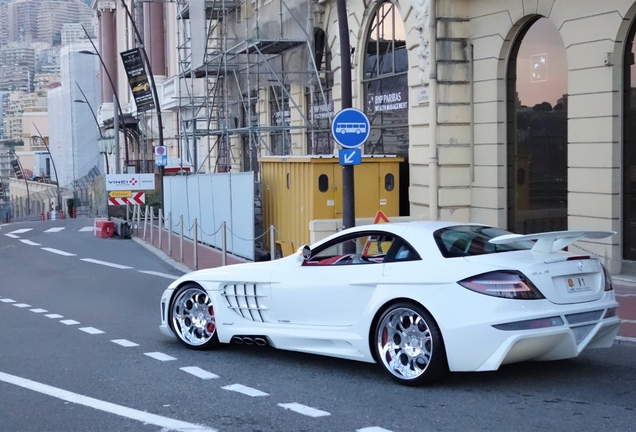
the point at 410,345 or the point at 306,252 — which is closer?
the point at 410,345

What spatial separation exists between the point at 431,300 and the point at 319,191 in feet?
33.4

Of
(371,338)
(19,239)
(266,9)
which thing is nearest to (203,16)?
(266,9)

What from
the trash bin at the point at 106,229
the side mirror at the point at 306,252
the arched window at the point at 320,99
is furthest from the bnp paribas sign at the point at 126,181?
the side mirror at the point at 306,252

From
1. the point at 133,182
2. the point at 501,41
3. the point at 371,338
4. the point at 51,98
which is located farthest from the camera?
the point at 51,98

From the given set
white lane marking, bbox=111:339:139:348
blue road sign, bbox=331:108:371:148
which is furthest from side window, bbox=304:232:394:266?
blue road sign, bbox=331:108:371:148

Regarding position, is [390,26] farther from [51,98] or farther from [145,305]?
[51,98]

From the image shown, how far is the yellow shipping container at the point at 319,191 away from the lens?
17.3 metres

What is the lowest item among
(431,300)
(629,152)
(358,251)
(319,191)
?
(431,300)

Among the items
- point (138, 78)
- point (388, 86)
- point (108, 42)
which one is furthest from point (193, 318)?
point (108, 42)

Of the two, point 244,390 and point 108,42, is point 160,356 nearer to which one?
point 244,390

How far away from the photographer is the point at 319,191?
17312mm

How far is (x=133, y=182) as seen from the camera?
32.4 meters

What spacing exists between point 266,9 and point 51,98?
8705 centimetres

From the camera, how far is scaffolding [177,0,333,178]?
80.7 ft
